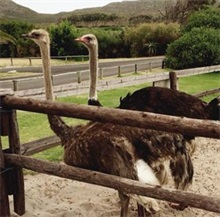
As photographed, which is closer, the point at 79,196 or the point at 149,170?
the point at 149,170

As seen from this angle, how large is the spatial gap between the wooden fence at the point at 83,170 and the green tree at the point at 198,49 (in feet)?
48.1

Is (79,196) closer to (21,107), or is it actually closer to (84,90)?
(21,107)

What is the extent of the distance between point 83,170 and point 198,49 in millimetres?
15236

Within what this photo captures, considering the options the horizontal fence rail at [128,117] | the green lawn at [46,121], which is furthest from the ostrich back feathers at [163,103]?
the green lawn at [46,121]

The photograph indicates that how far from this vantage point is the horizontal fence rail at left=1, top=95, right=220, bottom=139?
224 centimetres

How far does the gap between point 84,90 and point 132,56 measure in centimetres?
2624

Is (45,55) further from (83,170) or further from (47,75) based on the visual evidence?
(83,170)

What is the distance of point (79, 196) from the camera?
13.2 ft

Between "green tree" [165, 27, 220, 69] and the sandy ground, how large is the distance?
12.8 metres

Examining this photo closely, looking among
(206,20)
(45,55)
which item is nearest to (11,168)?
(45,55)

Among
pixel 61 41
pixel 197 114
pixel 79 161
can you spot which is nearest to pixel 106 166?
pixel 79 161

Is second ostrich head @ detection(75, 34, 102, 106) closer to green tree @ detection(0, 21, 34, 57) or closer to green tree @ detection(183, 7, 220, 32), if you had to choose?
green tree @ detection(183, 7, 220, 32)

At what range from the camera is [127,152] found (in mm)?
2971

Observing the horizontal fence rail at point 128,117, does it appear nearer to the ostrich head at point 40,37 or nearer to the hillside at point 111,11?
the ostrich head at point 40,37
